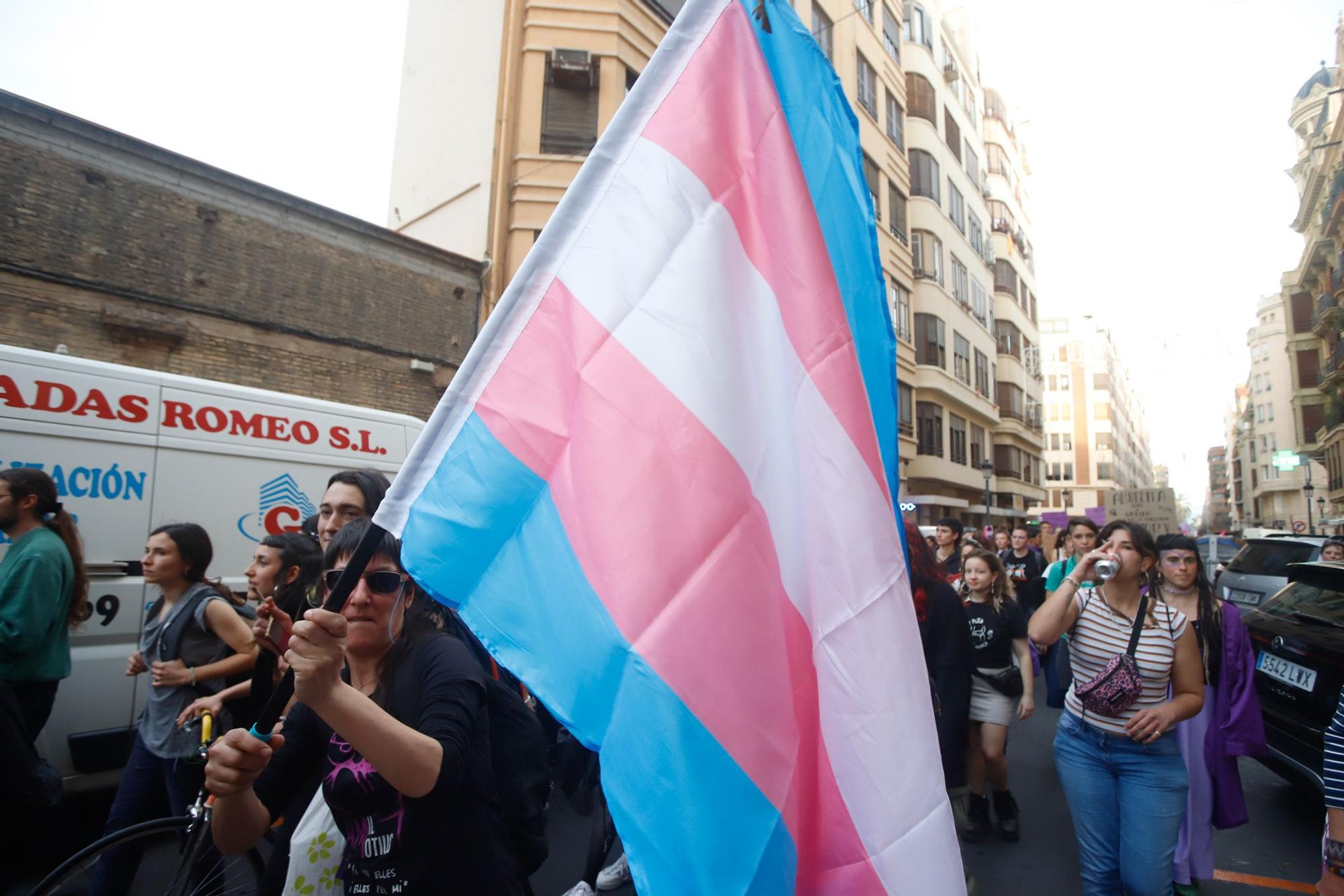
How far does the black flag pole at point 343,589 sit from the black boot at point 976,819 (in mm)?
4608

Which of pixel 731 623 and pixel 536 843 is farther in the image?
pixel 536 843

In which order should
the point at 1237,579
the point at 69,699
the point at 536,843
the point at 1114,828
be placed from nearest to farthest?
the point at 536,843 → the point at 1114,828 → the point at 69,699 → the point at 1237,579

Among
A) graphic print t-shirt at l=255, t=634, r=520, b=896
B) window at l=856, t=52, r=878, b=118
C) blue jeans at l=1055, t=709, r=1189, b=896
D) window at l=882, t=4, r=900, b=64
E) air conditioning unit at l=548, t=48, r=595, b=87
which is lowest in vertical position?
blue jeans at l=1055, t=709, r=1189, b=896

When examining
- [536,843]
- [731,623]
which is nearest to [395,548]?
[536,843]

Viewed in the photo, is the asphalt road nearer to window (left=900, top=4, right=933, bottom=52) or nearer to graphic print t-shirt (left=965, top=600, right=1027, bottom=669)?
graphic print t-shirt (left=965, top=600, right=1027, bottom=669)

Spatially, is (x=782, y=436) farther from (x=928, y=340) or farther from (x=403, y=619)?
(x=928, y=340)

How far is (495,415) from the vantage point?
1656 mm

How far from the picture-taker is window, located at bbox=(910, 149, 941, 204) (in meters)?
26.7

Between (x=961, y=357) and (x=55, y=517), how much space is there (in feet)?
97.9

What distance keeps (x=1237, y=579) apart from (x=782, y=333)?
1209cm

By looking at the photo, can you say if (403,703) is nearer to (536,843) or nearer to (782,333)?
(536,843)

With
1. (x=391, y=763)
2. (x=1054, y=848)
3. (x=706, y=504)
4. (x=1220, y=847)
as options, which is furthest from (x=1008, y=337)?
(x=391, y=763)

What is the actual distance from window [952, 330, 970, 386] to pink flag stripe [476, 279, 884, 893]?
1124 inches

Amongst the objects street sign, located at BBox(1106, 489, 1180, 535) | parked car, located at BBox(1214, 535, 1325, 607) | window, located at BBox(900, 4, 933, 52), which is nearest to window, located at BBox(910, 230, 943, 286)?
window, located at BBox(900, 4, 933, 52)
